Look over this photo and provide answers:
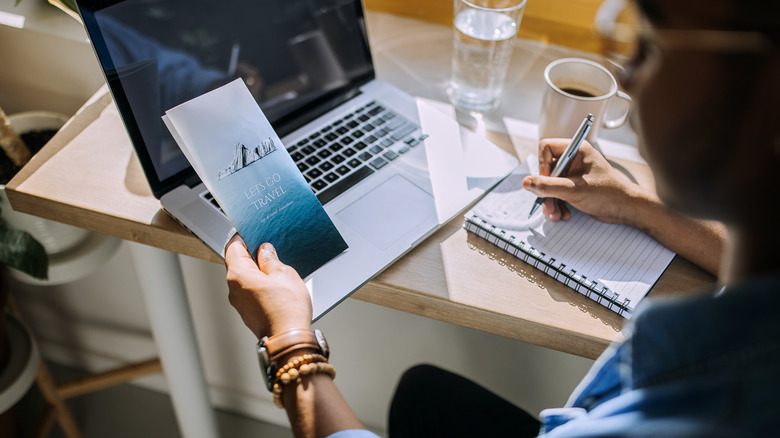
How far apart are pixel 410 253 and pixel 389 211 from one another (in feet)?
0.21

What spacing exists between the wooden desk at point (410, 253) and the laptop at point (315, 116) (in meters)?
0.04

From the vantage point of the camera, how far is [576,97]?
0.86m

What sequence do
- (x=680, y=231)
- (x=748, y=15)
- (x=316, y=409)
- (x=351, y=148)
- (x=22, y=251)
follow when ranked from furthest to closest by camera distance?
(x=22, y=251) → (x=351, y=148) → (x=680, y=231) → (x=316, y=409) → (x=748, y=15)

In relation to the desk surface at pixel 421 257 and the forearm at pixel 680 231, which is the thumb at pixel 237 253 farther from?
the forearm at pixel 680 231

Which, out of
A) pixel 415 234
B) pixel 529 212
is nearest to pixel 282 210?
pixel 415 234

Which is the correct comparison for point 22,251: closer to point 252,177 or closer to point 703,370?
point 252,177

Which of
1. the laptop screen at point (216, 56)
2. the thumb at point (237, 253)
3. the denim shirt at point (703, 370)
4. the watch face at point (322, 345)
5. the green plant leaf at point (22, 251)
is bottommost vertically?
the green plant leaf at point (22, 251)

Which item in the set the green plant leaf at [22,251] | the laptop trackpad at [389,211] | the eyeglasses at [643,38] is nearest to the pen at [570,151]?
the laptop trackpad at [389,211]

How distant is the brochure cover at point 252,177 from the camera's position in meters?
0.66

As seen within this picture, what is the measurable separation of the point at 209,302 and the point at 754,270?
1.13 meters

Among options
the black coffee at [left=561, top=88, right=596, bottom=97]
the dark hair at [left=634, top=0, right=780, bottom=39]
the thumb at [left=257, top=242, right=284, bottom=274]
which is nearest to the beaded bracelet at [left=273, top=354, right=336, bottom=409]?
the thumb at [left=257, top=242, right=284, bottom=274]

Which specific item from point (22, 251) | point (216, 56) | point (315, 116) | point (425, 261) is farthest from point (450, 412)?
point (22, 251)

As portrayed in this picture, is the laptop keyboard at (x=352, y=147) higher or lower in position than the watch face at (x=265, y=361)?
higher

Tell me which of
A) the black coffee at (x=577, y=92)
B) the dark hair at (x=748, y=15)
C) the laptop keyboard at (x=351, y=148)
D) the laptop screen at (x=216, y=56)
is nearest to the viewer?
the dark hair at (x=748, y=15)
